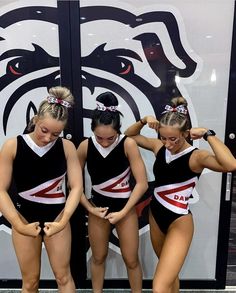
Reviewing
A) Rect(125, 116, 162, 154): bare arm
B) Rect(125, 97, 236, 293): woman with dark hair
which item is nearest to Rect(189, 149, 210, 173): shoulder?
Rect(125, 97, 236, 293): woman with dark hair

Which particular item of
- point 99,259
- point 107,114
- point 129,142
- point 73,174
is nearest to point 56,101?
point 107,114

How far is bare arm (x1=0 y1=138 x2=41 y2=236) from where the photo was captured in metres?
1.70

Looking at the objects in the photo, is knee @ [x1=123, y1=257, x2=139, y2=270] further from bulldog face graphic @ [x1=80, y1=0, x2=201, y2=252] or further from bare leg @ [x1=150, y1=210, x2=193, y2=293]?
bulldog face graphic @ [x1=80, y1=0, x2=201, y2=252]

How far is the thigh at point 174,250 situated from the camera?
1741 millimetres

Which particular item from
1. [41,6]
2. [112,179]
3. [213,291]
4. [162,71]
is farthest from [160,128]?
[213,291]

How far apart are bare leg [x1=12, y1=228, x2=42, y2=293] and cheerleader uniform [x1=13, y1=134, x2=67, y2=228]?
0.10 meters

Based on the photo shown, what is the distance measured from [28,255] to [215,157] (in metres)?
1.15

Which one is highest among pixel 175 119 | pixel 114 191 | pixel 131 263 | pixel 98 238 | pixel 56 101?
pixel 56 101

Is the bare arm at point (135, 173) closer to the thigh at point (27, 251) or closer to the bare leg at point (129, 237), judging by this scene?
the bare leg at point (129, 237)

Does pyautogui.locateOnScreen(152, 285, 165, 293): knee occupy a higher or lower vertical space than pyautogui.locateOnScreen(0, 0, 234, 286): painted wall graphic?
lower

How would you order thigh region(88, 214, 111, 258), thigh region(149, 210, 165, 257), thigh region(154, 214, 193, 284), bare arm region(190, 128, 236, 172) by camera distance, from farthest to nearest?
1. thigh region(88, 214, 111, 258)
2. thigh region(149, 210, 165, 257)
3. thigh region(154, 214, 193, 284)
4. bare arm region(190, 128, 236, 172)

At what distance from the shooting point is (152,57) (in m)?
2.24

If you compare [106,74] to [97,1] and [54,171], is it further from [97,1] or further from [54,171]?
[54,171]

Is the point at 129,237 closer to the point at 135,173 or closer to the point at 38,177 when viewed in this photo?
the point at 135,173
